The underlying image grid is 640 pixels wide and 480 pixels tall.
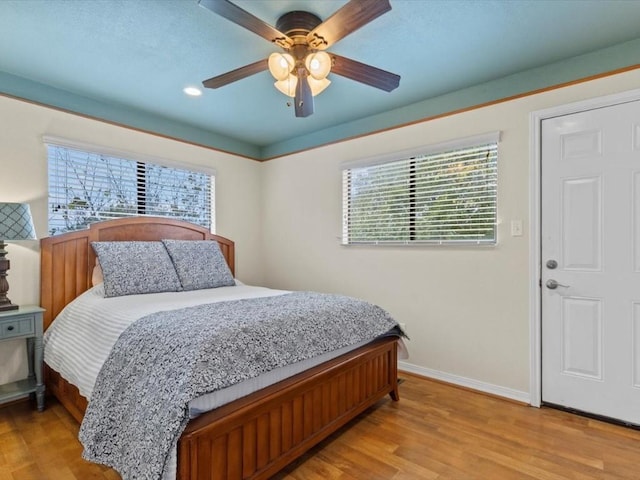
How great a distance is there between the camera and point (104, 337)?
6.31ft

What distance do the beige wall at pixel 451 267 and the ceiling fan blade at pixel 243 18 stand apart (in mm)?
1703

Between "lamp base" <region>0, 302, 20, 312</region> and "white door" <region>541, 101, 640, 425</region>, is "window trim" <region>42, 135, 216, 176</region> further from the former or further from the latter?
"white door" <region>541, 101, 640, 425</region>

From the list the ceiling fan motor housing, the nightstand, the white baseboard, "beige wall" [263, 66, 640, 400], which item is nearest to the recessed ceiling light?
the ceiling fan motor housing

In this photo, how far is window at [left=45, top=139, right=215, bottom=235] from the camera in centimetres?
283

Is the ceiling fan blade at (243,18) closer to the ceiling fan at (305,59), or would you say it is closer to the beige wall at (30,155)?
the ceiling fan at (305,59)

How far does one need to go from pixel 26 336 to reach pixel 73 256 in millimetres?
696

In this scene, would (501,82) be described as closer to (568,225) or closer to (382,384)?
(568,225)

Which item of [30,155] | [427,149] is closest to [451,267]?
[427,149]

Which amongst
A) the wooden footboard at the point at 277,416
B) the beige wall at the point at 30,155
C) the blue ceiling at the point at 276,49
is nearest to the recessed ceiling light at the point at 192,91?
the blue ceiling at the point at 276,49

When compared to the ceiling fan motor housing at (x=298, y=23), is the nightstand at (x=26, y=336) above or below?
below

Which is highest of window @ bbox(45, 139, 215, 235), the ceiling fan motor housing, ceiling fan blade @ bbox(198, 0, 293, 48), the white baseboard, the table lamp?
the ceiling fan motor housing

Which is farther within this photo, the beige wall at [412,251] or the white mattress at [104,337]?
the beige wall at [412,251]

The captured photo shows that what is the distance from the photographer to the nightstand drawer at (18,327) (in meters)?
2.25

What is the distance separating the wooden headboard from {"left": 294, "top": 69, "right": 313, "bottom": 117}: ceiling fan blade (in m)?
2.03
